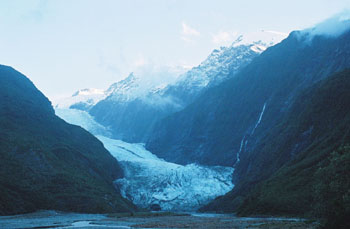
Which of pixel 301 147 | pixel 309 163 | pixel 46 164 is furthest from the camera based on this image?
pixel 301 147

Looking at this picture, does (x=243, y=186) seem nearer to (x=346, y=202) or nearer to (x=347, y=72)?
(x=347, y=72)

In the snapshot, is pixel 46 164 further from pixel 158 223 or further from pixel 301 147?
pixel 301 147

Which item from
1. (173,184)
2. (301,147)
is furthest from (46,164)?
(301,147)

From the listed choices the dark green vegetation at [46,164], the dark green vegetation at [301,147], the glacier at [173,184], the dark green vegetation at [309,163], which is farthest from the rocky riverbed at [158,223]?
the glacier at [173,184]

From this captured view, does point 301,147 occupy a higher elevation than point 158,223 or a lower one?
higher

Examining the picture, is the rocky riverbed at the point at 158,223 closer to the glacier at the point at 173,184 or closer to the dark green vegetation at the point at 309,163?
the dark green vegetation at the point at 309,163

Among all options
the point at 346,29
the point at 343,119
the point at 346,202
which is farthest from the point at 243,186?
the point at 346,202

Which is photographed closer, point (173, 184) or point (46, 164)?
point (46, 164)

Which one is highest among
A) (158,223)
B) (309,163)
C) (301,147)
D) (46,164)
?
(301,147)
